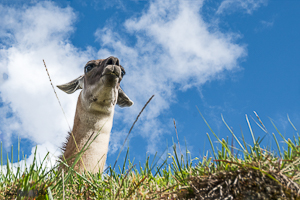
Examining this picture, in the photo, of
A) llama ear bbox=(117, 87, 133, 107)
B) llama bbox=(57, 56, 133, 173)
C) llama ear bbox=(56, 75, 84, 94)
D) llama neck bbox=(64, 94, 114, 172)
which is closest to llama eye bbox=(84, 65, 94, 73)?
llama bbox=(57, 56, 133, 173)

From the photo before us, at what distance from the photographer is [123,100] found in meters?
6.96

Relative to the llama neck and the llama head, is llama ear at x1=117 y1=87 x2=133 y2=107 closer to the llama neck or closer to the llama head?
the llama head

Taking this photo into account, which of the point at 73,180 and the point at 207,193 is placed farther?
the point at 73,180

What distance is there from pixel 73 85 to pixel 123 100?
1.33 meters

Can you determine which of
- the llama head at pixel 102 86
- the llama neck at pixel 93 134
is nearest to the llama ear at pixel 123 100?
Result: the llama head at pixel 102 86

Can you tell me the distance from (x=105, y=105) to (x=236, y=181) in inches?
146

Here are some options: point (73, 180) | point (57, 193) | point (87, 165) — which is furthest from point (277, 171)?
point (87, 165)

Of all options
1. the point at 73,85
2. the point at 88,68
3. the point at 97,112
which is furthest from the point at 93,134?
the point at 73,85

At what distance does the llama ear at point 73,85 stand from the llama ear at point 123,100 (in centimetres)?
100

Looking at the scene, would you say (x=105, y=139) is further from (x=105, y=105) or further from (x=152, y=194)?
(x=152, y=194)

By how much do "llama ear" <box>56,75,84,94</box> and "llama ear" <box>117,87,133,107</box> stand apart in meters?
1.00

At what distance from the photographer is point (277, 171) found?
1.98 meters

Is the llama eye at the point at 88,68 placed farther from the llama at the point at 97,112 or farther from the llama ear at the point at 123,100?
the llama ear at the point at 123,100

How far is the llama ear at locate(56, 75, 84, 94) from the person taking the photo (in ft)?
22.2
